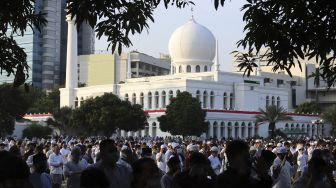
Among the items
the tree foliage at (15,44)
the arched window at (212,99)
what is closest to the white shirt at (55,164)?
the tree foliage at (15,44)

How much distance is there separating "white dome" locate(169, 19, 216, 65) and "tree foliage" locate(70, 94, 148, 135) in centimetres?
2329

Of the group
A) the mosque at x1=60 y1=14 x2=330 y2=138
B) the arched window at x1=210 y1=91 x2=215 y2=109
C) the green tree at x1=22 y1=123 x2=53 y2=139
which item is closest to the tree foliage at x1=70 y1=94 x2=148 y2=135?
the green tree at x1=22 y1=123 x2=53 y2=139

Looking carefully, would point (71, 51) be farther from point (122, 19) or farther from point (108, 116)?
point (122, 19)

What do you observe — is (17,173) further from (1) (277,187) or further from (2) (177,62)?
(2) (177,62)

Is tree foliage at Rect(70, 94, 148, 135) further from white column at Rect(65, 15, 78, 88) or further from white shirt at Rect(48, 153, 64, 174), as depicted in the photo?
white shirt at Rect(48, 153, 64, 174)

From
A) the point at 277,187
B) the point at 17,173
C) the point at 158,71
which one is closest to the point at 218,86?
the point at 158,71

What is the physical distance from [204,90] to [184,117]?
19787 millimetres

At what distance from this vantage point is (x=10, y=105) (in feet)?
198

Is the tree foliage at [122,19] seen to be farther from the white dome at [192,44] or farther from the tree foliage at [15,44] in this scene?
the white dome at [192,44]

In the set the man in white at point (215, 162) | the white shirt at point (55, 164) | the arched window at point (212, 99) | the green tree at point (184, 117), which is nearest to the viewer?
the white shirt at point (55, 164)

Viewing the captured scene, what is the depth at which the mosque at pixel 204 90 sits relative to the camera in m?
77.1

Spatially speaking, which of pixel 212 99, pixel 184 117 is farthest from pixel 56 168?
pixel 212 99

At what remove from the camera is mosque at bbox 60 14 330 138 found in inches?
3036

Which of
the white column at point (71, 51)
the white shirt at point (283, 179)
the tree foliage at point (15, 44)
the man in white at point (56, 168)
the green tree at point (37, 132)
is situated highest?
the white column at point (71, 51)
